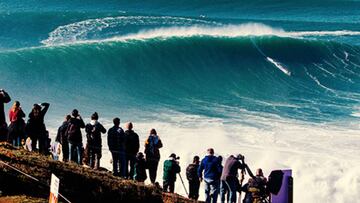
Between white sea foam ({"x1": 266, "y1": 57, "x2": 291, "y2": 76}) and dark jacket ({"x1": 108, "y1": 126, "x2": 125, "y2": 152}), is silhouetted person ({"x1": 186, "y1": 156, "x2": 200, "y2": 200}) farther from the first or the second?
white sea foam ({"x1": 266, "y1": 57, "x2": 291, "y2": 76})

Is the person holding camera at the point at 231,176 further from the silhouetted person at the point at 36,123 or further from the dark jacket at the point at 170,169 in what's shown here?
the silhouetted person at the point at 36,123

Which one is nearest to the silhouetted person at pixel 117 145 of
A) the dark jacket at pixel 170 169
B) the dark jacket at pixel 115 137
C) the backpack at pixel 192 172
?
the dark jacket at pixel 115 137

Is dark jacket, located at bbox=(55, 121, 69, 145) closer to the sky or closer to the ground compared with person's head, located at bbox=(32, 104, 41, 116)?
closer to the ground

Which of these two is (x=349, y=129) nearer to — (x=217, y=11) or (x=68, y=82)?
(x=68, y=82)

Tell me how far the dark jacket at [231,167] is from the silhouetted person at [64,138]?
3164 mm

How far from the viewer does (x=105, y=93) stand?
2736 centimetres

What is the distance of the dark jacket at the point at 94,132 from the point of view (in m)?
13.2

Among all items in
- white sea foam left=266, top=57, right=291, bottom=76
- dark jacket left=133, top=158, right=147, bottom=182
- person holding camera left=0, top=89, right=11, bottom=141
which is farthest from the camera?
white sea foam left=266, top=57, right=291, bottom=76

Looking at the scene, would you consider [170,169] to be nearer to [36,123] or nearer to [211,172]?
[211,172]

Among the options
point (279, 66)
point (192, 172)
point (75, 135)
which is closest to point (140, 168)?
point (192, 172)

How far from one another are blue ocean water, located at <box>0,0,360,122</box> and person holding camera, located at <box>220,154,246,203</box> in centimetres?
1209

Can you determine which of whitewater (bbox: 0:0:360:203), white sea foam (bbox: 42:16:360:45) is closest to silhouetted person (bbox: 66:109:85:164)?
whitewater (bbox: 0:0:360:203)

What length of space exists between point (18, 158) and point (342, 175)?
958cm

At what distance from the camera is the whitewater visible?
20.7m
